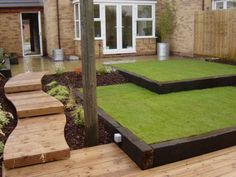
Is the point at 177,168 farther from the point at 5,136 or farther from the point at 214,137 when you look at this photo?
the point at 5,136

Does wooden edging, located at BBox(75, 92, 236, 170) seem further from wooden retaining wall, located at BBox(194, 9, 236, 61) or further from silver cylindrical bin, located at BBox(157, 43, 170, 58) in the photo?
silver cylindrical bin, located at BBox(157, 43, 170, 58)

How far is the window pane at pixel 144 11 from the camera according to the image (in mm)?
14242

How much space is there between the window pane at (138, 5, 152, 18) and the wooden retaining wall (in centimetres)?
287

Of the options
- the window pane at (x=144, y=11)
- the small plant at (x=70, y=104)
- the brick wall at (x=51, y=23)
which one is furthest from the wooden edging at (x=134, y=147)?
the window pane at (x=144, y=11)

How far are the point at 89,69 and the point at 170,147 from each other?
139 centimetres

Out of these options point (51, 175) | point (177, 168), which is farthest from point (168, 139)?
point (51, 175)

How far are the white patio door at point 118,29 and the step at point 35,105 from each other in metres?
8.41

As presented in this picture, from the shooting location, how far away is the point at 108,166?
3.49 metres

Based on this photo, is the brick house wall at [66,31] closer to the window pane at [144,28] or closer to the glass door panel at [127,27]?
the window pane at [144,28]

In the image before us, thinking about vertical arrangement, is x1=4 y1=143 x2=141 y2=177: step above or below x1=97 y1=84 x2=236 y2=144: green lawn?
below

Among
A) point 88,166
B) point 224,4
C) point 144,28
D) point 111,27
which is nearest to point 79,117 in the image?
point 88,166

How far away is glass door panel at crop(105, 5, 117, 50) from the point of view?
1368 cm

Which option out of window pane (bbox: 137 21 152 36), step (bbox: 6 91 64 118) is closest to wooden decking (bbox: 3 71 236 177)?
step (bbox: 6 91 64 118)

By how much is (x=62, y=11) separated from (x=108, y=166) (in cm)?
1160
